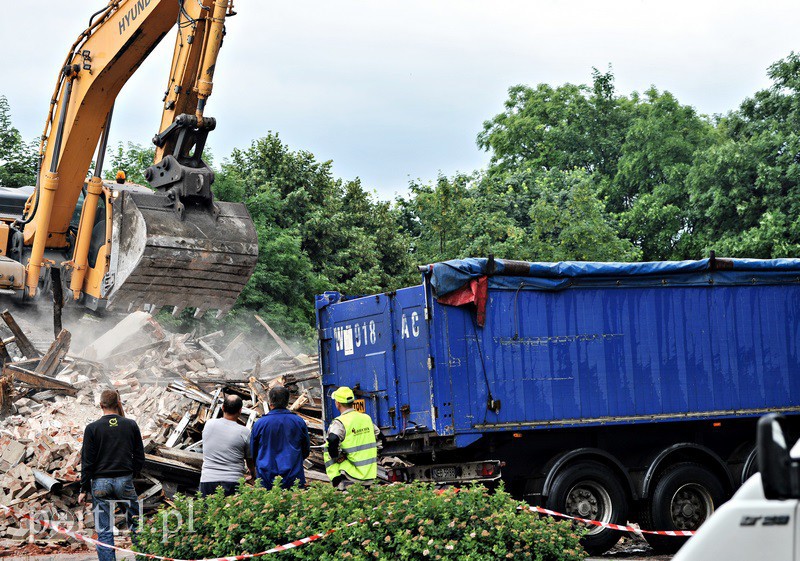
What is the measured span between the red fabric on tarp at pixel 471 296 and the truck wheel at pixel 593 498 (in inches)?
72.8

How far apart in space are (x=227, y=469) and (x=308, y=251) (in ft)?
82.1

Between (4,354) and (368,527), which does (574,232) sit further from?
(368,527)

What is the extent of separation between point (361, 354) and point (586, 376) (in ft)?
8.32

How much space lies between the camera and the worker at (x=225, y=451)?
9.45 metres

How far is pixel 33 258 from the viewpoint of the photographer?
1578 centimetres

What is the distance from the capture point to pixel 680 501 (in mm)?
11375

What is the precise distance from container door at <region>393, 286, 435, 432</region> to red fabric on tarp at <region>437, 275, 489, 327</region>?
283 mm

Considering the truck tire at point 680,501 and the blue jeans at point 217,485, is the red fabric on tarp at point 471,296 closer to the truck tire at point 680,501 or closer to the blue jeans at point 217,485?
the blue jeans at point 217,485

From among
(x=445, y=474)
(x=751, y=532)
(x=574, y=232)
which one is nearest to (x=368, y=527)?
(x=445, y=474)

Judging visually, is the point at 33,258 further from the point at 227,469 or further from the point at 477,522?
the point at 477,522

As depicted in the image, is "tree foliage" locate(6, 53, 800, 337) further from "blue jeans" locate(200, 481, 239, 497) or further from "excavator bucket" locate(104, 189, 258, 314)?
"blue jeans" locate(200, 481, 239, 497)

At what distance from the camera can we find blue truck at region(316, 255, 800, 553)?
10508 mm

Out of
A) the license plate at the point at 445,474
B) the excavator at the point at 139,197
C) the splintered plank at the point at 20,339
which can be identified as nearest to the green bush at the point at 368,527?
the license plate at the point at 445,474

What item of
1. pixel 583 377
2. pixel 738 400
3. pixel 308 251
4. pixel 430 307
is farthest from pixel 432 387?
pixel 308 251
